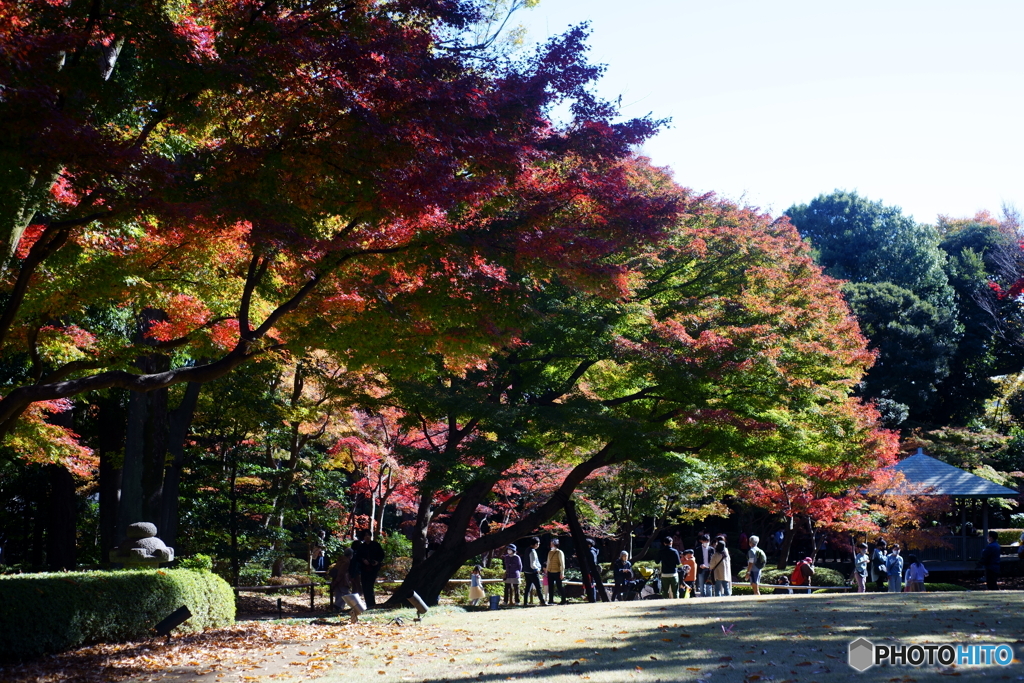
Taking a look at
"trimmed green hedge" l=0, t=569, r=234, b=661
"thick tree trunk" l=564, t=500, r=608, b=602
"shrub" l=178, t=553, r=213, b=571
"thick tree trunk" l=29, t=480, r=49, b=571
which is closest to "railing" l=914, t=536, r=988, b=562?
"thick tree trunk" l=564, t=500, r=608, b=602

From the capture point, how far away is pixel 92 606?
10789 millimetres

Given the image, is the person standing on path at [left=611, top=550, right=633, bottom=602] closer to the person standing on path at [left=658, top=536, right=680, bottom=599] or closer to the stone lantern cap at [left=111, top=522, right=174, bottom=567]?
the person standing on path at [left=658, top=536, right=680, bottom=599]

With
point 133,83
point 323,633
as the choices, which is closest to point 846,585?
point 323,633

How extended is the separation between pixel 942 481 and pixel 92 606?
75.8 feet

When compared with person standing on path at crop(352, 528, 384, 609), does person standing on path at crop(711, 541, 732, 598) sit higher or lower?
lower

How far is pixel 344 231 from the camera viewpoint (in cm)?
878

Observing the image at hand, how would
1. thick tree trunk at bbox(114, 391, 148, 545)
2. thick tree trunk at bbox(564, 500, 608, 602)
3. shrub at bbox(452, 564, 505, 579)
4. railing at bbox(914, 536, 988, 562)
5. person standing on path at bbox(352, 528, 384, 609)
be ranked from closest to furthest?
person standing on path at bbox(352, 528, 384, 609) → thick tree trunk at bbox(114, 391, 148, 545) → thick tree trunk at bbox(564, 500, 608, 602) → shrub at bbox(452, 564, 505, 579) → railing at bbox(914, 536, 988, 562)

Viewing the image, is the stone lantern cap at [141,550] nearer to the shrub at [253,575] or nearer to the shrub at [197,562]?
the shrub at [197,562]

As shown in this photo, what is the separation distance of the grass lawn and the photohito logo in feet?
0.47

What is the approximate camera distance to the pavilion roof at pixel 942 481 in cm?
2395

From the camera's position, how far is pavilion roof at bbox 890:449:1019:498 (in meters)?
24.0

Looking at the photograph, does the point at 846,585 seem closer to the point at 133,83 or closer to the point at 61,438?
the point at 61,438

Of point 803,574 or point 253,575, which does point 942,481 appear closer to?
point 803,574

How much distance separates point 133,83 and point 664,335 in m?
9.98
